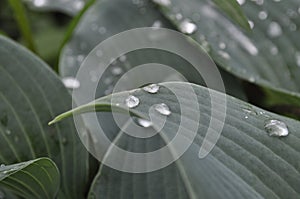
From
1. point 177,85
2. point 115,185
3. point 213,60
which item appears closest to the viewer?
point 177,85

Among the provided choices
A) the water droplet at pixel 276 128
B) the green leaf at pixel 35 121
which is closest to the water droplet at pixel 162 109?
the water droplet at pixel 276 128

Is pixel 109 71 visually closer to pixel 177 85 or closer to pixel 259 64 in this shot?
pixel 259 64

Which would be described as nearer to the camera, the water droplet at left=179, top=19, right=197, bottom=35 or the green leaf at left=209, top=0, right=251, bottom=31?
the green leaf at left=209, top=0, right=251, bottom=31

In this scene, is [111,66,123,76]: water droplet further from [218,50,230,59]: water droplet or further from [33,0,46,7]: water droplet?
[33,0,46,7]: water droplet

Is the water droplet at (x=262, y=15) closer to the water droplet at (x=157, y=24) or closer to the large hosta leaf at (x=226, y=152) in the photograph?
the water droplet at (x=157, y=24)

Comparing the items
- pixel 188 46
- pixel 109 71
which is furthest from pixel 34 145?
pixel 188 46

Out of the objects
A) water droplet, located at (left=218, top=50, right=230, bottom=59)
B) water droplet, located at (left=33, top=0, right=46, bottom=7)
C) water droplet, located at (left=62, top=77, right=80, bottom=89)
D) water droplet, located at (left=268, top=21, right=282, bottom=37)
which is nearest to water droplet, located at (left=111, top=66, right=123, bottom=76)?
water droplet, located at (left=62, top=77, right=80, bottom=89)

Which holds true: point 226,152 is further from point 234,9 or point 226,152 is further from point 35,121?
point 35,121

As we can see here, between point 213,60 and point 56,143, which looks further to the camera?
point 213,60
